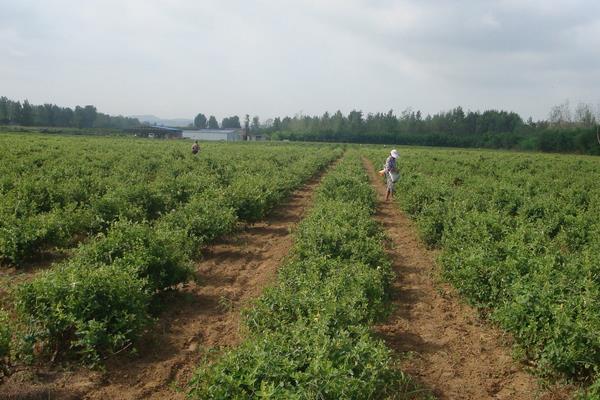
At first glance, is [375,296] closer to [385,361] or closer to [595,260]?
[385,361]

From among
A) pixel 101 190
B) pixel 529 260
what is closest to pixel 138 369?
pixel 529 260

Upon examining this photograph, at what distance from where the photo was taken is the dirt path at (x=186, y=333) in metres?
4.75

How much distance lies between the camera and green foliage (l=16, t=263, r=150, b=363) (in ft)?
16.0

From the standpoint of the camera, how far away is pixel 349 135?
109m

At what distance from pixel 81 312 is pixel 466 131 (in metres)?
121

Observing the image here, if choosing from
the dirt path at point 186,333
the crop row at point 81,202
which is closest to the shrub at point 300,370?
the dirt path at point 186,333

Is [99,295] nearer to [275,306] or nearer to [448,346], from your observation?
[275,306]

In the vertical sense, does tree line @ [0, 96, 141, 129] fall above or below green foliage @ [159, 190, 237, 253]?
above

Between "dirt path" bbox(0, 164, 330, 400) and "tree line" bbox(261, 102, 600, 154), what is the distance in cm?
7625

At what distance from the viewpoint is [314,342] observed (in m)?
4.15

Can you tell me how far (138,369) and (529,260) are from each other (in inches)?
208

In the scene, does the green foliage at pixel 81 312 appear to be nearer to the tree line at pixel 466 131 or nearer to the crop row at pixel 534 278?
the crop row at pixel 534 278

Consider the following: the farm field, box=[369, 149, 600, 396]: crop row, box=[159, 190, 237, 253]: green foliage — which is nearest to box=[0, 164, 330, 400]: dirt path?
the farm field

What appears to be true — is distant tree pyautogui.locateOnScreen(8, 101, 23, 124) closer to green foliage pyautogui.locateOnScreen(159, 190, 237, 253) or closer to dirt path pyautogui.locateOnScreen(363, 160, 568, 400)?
green foliage pyautogui.locateOnScreen(159, 190, 237, 253)
